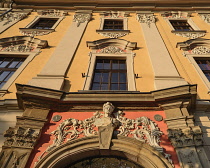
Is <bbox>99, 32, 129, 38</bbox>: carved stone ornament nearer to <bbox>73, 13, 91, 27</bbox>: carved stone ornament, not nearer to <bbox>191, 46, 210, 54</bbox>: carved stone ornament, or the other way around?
<bbox>73, 13, 91, 27</bbox>: carved stone ornament

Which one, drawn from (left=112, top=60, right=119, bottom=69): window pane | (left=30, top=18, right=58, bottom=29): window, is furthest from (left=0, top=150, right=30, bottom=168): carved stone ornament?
(left=30, top=18, right=58, bottom=29): window

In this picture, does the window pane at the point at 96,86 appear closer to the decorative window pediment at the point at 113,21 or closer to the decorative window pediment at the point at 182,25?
the decorative window pediment at the point at 113,21

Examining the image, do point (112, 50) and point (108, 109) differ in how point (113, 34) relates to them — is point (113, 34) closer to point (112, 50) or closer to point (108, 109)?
point (112, 50)

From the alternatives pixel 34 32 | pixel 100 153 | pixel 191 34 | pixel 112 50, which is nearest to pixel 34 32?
pixel 34 32

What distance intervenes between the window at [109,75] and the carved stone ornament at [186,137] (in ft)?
7.45

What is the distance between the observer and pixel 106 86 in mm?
6113

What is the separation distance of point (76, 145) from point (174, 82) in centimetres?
342

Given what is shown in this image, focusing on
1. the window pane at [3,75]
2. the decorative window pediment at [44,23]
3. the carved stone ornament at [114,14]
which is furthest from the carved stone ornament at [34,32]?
the carved stone ornament at [114,14]

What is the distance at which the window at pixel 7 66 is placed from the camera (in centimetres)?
639

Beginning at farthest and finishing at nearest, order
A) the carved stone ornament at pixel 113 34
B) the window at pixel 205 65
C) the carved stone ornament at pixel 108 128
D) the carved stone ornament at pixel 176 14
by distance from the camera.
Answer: the carved stone ornament at pixel 176 14 < the carved stone ornament at pixel 113 34 < the window at pixel 205 65 < the carved stone ornament at pixel 108 128

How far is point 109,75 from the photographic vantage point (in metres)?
6.62

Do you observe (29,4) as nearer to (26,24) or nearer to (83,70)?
(26,24)

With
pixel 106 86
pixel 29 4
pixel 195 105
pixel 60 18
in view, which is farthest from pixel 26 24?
pixel 195 105

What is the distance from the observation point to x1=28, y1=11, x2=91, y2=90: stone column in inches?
222
